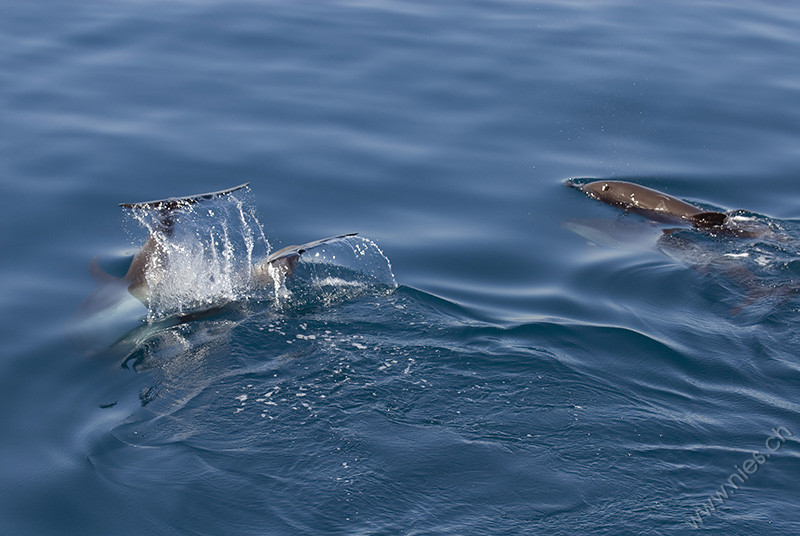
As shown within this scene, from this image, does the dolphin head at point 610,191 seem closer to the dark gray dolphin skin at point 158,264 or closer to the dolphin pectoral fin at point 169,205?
the dark gray dolphin skin at point 158,264

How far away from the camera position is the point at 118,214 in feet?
43.8

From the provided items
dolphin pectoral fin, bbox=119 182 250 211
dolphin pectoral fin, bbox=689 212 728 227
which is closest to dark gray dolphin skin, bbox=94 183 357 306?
dolphin pectoral fin, bbox=119 182 250 211

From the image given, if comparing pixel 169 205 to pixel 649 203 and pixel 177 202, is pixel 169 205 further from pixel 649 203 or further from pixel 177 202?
pixel 649 203

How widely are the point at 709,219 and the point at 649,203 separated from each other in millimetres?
1124

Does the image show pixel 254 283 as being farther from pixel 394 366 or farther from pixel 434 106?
pixel 434 106

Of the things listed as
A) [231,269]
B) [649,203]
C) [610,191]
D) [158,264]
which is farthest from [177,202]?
[649,203]

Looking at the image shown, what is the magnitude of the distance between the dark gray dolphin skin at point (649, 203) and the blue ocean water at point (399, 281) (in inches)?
12.1

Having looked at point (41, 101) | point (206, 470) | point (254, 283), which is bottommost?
point (206, 470)

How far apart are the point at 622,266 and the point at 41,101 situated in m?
11.1

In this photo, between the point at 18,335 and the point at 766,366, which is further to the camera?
the point at 18,335

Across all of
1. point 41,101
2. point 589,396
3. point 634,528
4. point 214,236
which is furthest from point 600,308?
point 41,101

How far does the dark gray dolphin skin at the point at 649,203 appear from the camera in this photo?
13008mm

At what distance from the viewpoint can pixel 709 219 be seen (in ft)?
42.4

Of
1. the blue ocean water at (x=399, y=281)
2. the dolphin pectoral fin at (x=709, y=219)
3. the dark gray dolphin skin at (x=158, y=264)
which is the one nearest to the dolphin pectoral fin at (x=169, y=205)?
the dark gray dolphin skin at (x=158, y=264)
